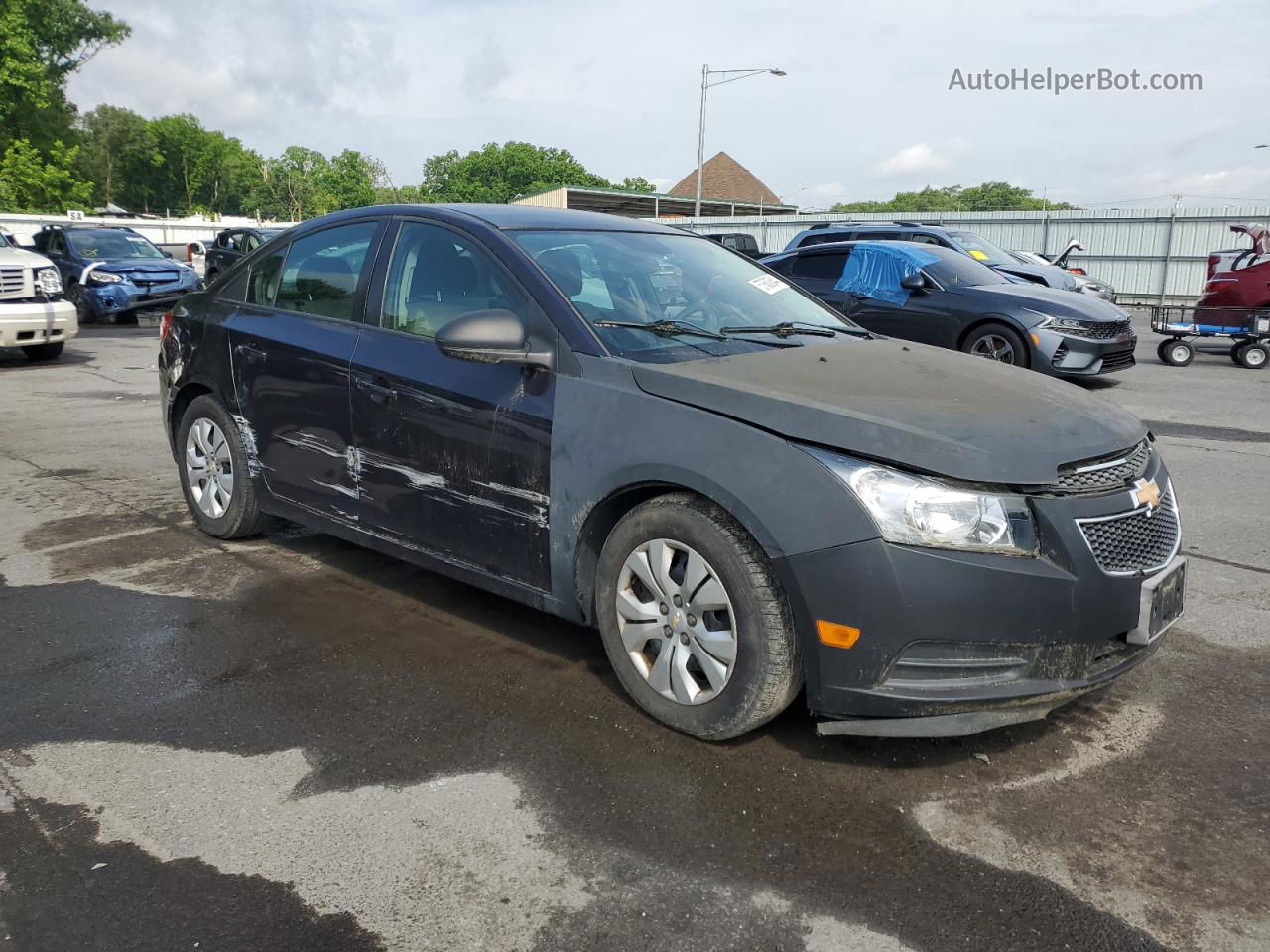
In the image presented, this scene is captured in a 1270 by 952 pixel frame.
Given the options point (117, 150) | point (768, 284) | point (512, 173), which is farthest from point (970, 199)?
point (768, 284)

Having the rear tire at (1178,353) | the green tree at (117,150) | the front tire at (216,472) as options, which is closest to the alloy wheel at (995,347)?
the rear tire at (1178,353)

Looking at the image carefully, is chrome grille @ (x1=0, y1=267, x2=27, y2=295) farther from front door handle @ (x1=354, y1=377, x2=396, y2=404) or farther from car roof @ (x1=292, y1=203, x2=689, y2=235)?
front door handle @ (x1=354, y1=377, x2=396, y2=404)

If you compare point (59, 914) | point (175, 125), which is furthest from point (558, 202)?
point (175, 125)

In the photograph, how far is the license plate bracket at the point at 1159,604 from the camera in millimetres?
3049

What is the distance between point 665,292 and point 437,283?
3.04ft

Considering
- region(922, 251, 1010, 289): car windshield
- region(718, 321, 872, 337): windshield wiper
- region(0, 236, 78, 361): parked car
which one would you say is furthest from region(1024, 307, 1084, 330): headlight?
region(0, 236, 78, 361): parked car

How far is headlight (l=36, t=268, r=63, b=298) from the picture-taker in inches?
494

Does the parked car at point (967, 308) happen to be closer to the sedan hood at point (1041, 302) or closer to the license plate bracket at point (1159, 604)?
the sedan hood at point (1041, 302)

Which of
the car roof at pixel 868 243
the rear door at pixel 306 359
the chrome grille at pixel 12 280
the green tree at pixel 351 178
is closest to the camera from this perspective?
the rear door at pixel 306 359

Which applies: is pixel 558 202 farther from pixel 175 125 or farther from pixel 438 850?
pixel 175 125

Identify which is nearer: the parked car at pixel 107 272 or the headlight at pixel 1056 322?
the headlight at pixel 1056 322

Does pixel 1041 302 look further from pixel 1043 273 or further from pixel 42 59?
pixel 42 59

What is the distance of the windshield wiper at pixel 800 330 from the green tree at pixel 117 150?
9601 cm

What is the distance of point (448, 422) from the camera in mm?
3867
